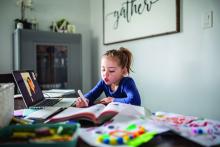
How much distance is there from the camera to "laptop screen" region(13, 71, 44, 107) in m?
1.11

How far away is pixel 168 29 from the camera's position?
1994mm

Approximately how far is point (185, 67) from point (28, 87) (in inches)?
50.3

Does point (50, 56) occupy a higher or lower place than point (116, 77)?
higher

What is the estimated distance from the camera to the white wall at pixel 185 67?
1651mm

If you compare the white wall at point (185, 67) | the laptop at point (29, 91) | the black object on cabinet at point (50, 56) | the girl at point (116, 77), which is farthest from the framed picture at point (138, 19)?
the laptop at point (29, 91)

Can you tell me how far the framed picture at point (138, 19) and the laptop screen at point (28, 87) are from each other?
127cm

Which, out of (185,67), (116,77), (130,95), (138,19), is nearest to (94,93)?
(116,77)

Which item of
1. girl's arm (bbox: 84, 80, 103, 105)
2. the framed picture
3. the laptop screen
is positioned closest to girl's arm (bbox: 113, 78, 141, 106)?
girl's arm (bbox: 84, 80, 103, 105)

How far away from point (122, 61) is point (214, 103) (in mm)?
762

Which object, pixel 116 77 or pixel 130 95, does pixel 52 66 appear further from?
pixel 130 95

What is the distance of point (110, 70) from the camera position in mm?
1486

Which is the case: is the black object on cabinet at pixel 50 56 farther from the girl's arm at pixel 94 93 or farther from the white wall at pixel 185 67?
the girl's arm at pixel 94 93

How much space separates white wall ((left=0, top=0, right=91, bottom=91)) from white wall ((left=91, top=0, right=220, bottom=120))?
123 cm

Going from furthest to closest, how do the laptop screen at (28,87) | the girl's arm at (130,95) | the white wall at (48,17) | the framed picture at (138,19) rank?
the white wall at (48,17) < the framed picture at (138,19) < the girl's arm at (130,95) < the laptop screen at (28,87)
